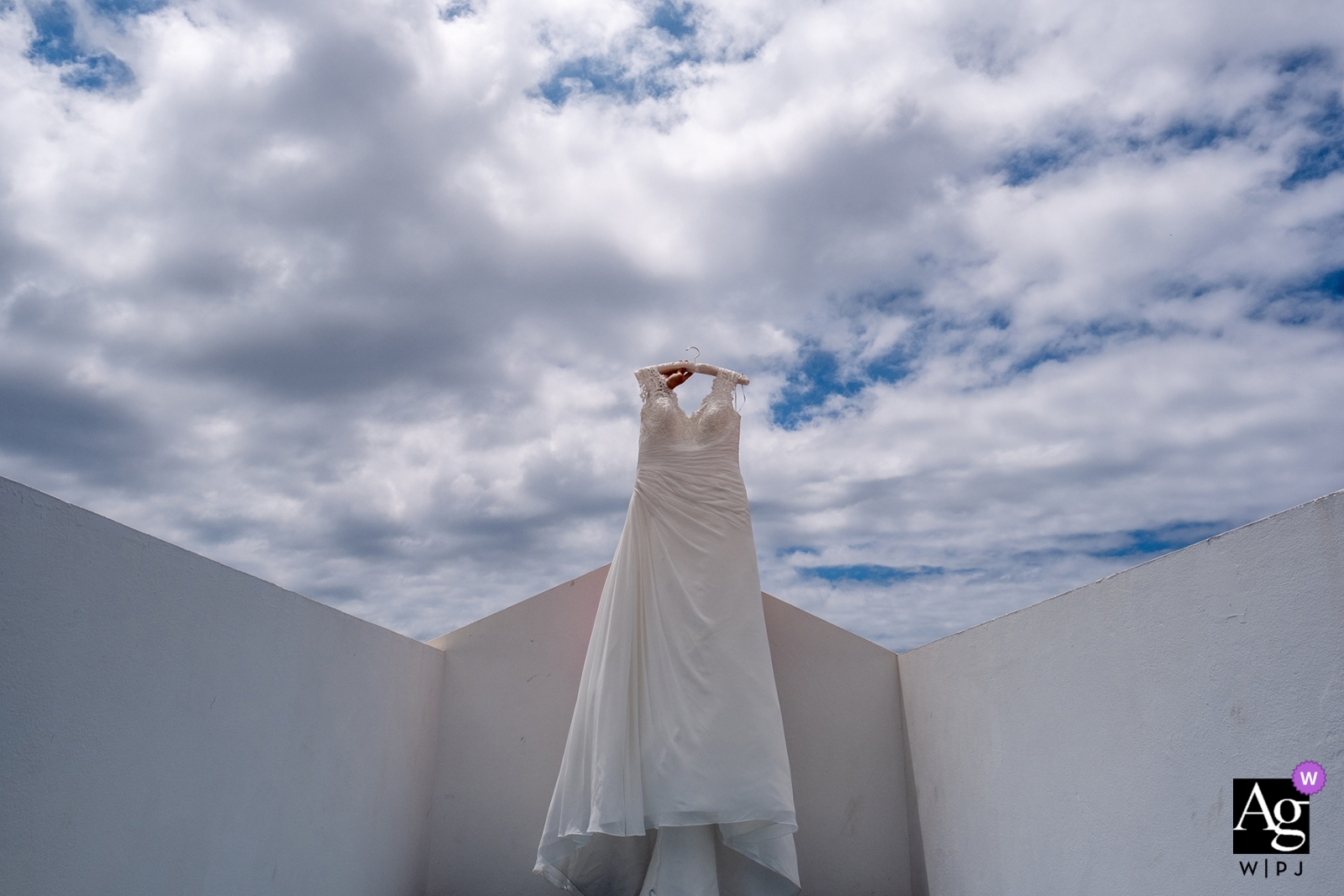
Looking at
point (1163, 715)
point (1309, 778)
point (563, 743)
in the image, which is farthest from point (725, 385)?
point (1309, 778)

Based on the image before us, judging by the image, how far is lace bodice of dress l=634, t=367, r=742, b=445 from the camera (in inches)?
152

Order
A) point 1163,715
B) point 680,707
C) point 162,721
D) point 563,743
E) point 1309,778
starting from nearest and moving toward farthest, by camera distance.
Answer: point 1309,778, point 162,721, point 1163,715, point 680,707, point 563,743

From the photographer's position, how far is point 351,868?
3049 millimetres

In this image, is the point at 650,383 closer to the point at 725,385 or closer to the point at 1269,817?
the point at 725,385

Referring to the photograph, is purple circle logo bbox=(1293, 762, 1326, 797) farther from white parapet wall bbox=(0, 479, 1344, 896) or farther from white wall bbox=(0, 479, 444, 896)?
white wall bbox=(0, 479, 444, 896)

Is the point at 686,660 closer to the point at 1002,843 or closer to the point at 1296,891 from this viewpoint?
the point at 1002,843

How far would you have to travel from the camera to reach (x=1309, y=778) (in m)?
1.63

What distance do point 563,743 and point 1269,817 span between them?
2.97m

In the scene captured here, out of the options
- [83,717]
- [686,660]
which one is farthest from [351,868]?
[83,717]

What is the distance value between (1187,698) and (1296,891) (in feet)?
1.38

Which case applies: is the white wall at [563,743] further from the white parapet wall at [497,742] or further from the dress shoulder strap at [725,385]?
the dress shoulder strap at [725,385]

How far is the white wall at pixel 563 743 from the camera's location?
159 inches

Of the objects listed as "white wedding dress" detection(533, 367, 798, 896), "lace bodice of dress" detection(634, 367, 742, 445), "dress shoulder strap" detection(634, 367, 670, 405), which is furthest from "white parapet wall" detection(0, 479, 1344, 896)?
"dress shoulder strap" detection(634, 367, 670, 405)

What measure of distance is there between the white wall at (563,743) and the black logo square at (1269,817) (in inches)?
97.3
